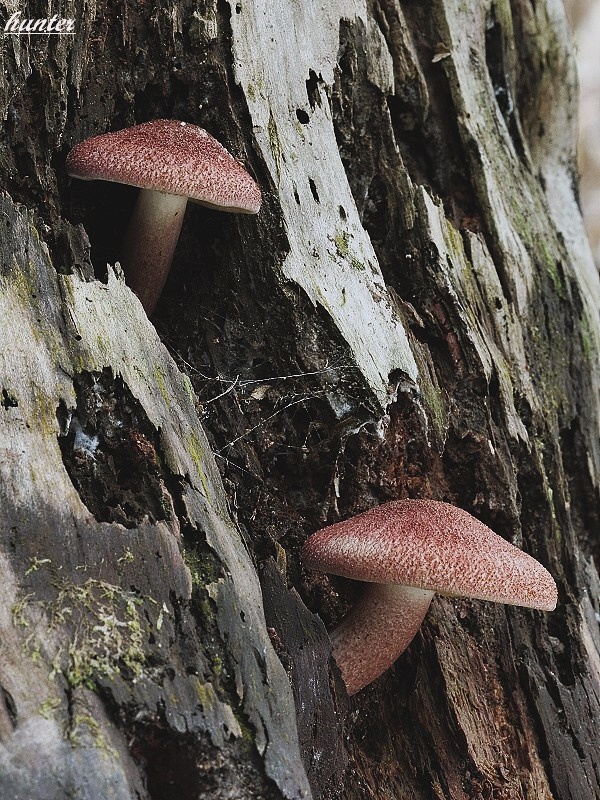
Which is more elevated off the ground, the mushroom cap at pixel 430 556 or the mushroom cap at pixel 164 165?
the mushroom cap at pixel 164 165

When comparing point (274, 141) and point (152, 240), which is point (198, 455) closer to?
point (152, 240)

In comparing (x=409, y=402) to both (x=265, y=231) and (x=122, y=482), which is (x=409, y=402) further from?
(x=122, y=482)

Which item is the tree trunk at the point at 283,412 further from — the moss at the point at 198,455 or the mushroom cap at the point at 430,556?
the mushroom cap at the point at 430,556

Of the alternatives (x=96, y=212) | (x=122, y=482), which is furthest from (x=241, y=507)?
(x=96, y=212)

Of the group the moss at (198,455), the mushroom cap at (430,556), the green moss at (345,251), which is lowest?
Result: the mushroom cap at (430,556)

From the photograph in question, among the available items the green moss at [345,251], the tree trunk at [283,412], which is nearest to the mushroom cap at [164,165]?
the tree trunk at [283,412]

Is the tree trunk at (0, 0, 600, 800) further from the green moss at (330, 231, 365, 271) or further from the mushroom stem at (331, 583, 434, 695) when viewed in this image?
the mushroom stem at (331, 583, 434, 695)

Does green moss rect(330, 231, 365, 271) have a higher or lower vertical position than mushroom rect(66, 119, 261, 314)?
lower

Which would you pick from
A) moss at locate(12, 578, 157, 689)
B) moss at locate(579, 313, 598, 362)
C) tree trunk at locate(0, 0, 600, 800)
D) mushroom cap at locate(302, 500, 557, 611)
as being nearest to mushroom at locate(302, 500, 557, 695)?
mushroom cap at locate(302, 500, 557, 611)

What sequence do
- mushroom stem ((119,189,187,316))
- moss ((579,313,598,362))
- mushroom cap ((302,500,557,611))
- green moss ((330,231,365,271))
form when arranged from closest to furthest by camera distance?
1. mushroom cap ((302,500,557,611))
2. mushroom stem ((119,189,187,316))
3. green moss ((330,231,365,271))
4. moss ((579,313,598,362))
